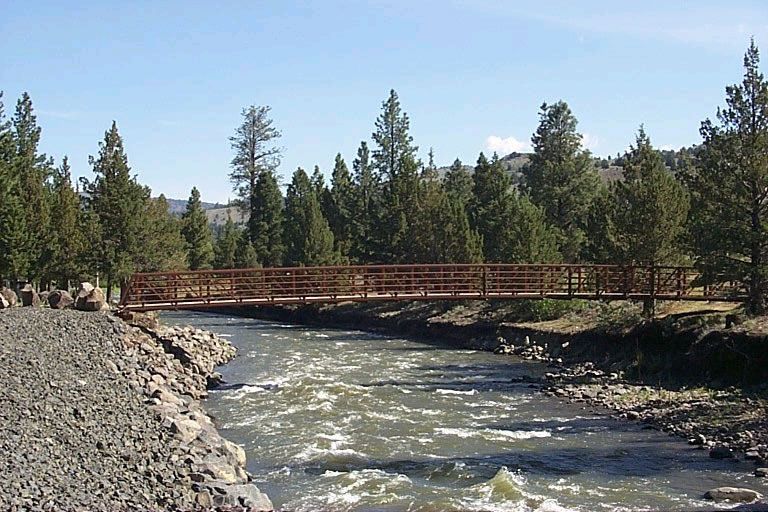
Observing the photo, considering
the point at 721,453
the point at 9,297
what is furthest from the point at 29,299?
the point at 721,453

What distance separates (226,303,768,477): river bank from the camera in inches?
758

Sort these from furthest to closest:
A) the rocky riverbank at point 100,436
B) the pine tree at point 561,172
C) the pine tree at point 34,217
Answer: the pine tree at point 561,172 < the pine tree at point 34,217 < the rocky riverbank at point 100,436

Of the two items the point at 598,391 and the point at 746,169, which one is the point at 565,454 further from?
the point at 746,169

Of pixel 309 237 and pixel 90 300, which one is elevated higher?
pixel 309 237

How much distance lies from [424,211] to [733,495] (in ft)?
119

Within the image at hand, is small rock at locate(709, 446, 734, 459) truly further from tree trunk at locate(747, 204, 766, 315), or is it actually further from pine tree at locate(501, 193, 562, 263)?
pine tree at locate(501, 193, 562, 263)

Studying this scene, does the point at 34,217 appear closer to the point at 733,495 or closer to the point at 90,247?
the point at 90,247

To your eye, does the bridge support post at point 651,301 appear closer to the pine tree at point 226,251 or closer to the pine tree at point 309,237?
the pine tree at point 309,237

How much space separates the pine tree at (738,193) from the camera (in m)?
24.7

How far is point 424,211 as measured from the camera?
49.2 metres

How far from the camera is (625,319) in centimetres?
3081

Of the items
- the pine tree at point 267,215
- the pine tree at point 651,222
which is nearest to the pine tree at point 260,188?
the pine tree at point 267,215

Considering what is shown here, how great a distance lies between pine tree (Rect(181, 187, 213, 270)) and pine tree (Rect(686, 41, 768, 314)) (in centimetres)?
4902

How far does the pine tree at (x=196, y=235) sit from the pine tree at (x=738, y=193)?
1930 inches
